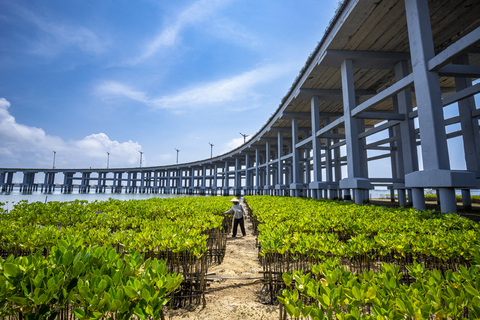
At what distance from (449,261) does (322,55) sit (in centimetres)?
1321

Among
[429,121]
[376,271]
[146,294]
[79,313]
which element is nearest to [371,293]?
[146,294]

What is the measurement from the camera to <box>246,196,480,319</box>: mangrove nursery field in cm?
193

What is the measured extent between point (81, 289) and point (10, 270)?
81 centimetres

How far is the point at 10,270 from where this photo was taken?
84.7 inches

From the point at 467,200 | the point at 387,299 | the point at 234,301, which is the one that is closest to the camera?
the point at 387,299

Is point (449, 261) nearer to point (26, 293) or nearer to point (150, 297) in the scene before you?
point (150, 297)

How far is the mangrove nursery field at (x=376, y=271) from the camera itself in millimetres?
1927

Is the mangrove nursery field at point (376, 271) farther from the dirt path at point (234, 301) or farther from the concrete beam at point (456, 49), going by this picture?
the concrete beam at point (456, 49)

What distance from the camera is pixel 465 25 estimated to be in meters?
12.0

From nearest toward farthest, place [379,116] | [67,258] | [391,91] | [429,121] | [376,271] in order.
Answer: [67,258]
[376,271]
[429,121]
[391,91]
[379,116]

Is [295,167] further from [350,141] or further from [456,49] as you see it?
[456,49]

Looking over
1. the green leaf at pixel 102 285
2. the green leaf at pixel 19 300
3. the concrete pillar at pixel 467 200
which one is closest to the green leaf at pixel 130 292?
the green leaf at pixel 102 285

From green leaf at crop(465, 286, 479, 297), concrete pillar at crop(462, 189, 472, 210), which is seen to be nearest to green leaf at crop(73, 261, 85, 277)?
green leaf at crop(465, 286, 479, 297)

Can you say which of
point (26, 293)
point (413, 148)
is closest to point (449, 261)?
point (26, 293)
